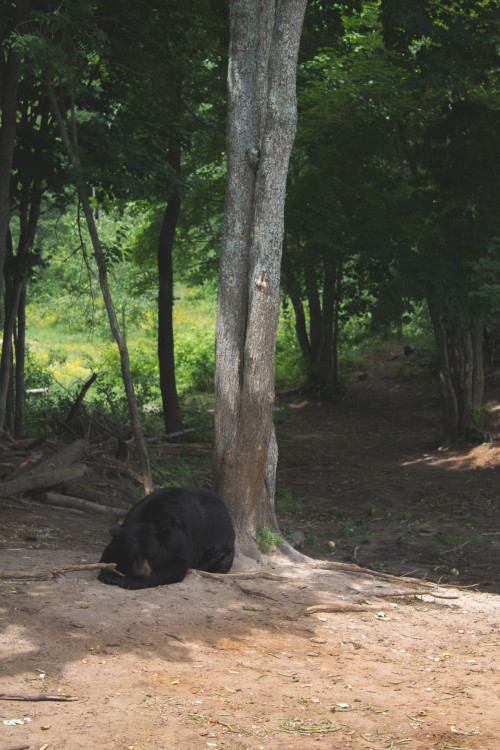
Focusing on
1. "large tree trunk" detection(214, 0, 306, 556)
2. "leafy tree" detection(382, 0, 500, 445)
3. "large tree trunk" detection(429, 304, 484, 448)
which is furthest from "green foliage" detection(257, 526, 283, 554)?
"large tree trunk" detection(429, 304, 484, 448)

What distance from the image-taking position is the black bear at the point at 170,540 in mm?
5902

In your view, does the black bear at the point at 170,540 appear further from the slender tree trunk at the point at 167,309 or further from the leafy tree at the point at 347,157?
the leafy tree at the point at 347,157

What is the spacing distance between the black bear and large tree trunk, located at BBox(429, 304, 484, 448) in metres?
9.26

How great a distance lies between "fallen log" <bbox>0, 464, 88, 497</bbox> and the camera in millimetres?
8734

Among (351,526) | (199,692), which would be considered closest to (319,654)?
(199,692)

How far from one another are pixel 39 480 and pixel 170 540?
3554mm

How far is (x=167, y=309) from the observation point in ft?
47.1

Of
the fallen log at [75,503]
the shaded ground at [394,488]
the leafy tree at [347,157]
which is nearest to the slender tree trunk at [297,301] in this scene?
the leafy tree at [347,157]

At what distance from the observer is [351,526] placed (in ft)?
33.7

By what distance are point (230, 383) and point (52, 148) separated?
638 centimetres

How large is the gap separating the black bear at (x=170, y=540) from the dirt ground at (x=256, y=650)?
0.59 ft

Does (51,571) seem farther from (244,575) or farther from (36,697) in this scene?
(36,697)

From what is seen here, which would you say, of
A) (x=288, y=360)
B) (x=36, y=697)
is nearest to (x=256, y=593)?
(x=36, y=697)

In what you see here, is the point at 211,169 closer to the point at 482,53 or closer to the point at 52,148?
the point at 52,148
